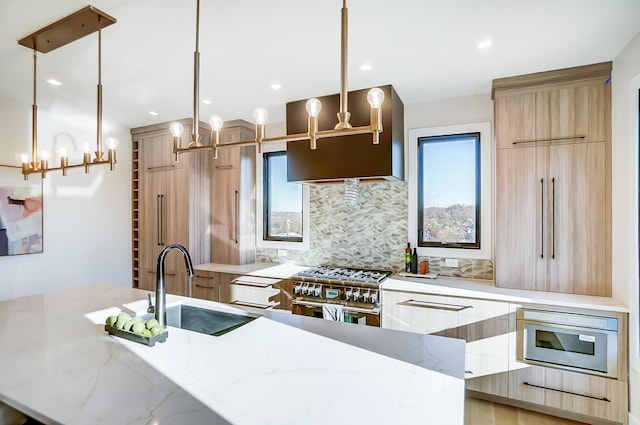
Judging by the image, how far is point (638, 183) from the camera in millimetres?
2066

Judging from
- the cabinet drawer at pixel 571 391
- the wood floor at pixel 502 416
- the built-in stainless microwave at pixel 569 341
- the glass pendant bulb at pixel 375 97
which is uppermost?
the glass pendant bulb at pixel 375 97

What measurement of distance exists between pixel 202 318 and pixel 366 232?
201cm

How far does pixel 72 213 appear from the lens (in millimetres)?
3715

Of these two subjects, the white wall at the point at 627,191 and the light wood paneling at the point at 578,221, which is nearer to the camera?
the white wall at the point at 627,191

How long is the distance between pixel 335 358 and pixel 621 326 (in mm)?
2156

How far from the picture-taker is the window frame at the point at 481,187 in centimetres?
303

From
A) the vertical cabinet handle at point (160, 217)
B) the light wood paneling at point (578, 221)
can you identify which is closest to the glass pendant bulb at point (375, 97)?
the light wood paneling at point (578, 221)

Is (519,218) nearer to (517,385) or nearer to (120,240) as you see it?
(517,385)

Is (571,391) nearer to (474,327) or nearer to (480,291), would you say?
(474,327)

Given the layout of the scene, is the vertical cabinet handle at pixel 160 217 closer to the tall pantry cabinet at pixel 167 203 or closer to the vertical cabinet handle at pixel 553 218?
the tall pantry cabinet at pixel 167 203

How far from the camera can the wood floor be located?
2330mm

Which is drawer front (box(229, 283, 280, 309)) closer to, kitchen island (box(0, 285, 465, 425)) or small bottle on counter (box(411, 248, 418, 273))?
small bottle on counter (box(411, 248, 418, 273))

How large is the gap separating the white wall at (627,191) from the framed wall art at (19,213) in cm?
520

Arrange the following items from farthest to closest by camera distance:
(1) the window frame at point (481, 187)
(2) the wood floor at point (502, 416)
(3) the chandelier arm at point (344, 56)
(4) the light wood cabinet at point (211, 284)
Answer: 1. (4) the light wood cabinet at point (211, 284)
2. (1) the window frame at point (481, 187)
3. (2) the wood floor at point (502, 416)
4. (3) the chandelier arm at point (344, 56)
